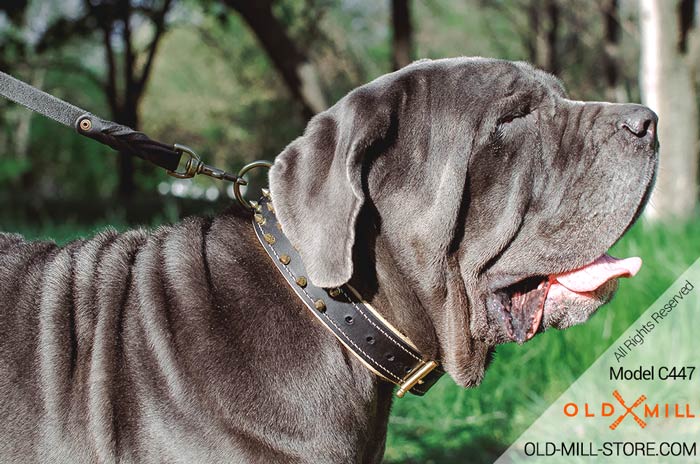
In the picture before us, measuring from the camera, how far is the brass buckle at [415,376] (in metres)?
2.64

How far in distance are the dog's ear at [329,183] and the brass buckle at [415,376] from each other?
480mm

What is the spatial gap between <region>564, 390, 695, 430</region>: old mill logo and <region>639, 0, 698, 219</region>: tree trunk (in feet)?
11.6

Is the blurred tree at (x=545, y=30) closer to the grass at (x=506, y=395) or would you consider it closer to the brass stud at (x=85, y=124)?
the grass at (x=506, y=395)

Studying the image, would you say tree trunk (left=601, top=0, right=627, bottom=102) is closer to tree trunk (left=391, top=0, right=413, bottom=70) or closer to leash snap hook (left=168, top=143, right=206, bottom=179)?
tree trunk (left=391, top=0, right=413, bottom=70)

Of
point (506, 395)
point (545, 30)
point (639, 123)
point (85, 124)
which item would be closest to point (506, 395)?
point (506, 395)

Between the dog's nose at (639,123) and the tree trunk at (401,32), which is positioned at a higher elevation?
the dog's nose at (639,123)

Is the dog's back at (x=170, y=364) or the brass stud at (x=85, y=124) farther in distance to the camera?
the brass stud at (x=85, y=124)

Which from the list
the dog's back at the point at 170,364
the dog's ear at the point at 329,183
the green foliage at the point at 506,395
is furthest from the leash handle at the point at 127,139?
the green foliage at the point at 506,395

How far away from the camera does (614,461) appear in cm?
393

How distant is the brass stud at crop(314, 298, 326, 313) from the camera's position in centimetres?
246

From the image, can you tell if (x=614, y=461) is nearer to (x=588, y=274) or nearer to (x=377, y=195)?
(x=588, y=274)

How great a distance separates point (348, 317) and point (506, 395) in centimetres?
280

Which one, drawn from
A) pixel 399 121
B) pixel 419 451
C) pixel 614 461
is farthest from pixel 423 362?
pixel 419 451

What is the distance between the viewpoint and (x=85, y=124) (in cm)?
279
